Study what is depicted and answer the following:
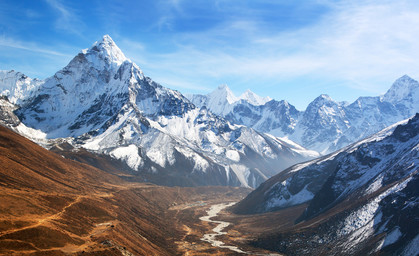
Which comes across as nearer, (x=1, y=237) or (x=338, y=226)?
(x=1, y=237)

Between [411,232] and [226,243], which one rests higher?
[411,232]

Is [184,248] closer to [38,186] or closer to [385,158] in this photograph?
[38,186]

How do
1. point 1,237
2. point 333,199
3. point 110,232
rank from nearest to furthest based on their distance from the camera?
point 1,237 < point 110,232 < point 333,199

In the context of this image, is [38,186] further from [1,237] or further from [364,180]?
[364,180]

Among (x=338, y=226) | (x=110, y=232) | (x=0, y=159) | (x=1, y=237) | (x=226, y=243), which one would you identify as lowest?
(x=226, y=243)

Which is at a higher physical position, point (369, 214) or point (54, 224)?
point (54, 224)

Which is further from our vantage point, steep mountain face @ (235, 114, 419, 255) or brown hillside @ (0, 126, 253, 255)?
steep mountain face @ (235, 114, 419, 255)

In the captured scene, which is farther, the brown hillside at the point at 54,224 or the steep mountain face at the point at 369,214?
the steep mountain face at the point at 369,214

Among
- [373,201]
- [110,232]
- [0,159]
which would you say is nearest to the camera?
[110,232]

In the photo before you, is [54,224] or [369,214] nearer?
[54,224]

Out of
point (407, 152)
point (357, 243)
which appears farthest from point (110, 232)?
point (407, 152)
